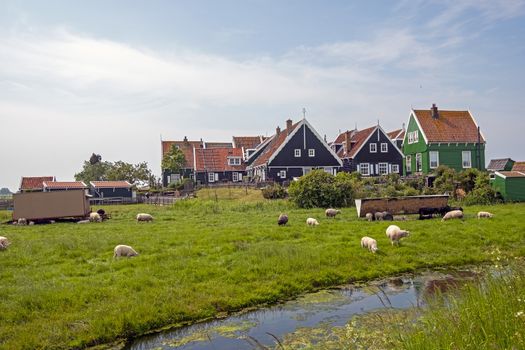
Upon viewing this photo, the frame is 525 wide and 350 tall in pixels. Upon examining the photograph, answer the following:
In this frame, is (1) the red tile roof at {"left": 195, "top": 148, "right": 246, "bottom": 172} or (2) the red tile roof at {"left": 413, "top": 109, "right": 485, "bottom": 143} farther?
(1) the red tile roof at {"left": 195, "top": 148, "right": 246, "bottom": 172}

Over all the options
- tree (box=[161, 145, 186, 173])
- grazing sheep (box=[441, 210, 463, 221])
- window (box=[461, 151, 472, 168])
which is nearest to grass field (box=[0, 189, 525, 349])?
grazing sheep (box=[441, 210, 463, 221])

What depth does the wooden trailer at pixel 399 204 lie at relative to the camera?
21.8m

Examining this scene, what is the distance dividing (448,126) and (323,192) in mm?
24713

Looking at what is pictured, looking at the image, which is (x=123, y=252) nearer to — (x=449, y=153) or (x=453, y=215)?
(x=453, y=215)

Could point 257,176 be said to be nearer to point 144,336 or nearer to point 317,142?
point 317,142

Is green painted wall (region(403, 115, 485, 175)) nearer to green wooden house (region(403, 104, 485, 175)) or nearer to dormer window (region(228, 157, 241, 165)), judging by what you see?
green wooden house (region(403, 104, 485, 175))

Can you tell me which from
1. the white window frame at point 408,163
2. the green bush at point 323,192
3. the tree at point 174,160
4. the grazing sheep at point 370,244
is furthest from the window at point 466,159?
the tree at point 174,160

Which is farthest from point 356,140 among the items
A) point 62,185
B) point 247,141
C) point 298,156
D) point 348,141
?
point 62,185

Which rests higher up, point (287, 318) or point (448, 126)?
point (448, 126)

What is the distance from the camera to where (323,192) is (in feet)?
99.0

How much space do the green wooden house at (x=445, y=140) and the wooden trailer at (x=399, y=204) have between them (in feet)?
83.0

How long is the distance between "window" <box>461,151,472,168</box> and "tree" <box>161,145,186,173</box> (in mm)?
37236

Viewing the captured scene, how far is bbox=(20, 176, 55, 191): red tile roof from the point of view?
65.1 metres

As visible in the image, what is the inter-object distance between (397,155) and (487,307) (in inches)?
2034
